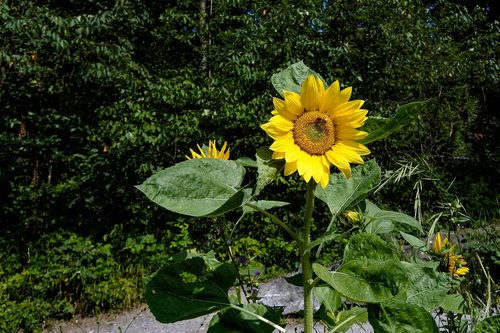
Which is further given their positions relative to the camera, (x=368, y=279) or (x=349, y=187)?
(x=349, y=187)

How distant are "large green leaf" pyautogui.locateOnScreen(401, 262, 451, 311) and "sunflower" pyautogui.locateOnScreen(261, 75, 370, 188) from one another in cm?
29

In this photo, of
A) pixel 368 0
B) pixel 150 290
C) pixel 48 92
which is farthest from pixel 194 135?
pixel 150 290

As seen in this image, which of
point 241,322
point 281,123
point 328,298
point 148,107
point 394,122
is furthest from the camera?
point 148,107

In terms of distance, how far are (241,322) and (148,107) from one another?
449 centimetres

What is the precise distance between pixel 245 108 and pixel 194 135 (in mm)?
632

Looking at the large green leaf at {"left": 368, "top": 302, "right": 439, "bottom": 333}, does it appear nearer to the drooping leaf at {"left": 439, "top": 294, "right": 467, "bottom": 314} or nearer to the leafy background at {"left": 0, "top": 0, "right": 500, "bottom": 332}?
the drooping leaf at {"left": 439, "top": 294, "right": 467, "bottom": 314}

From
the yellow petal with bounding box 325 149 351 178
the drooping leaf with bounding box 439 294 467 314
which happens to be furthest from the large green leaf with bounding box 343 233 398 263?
the drooping leaf with bounding box 439 294 467 314

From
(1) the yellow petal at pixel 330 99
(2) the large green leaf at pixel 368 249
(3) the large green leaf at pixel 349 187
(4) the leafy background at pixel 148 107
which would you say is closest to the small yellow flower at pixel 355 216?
(3) the large green leaf at pixel 349 187

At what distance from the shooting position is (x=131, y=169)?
5.37m

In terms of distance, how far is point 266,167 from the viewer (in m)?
0.84

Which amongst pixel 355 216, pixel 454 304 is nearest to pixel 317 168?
pixel 355 216

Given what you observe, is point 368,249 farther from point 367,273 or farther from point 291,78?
point 291,78

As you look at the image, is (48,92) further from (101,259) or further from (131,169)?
(101,259)

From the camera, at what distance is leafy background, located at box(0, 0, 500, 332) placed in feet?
16.0
